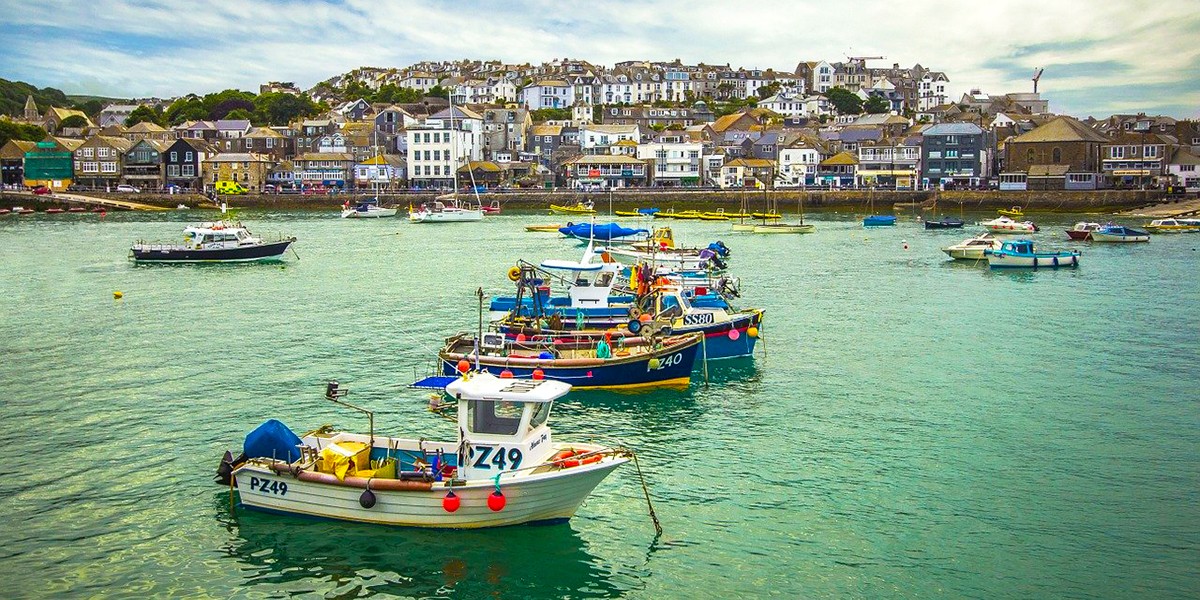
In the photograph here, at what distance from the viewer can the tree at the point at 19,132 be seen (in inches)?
5453

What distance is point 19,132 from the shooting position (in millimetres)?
140750

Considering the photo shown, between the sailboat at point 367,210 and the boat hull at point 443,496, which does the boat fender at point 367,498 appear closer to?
the boat hull at point 443,496

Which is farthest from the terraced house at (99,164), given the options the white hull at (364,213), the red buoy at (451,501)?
the red buoy at (451,501)

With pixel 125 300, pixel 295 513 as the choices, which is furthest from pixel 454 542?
pixel 125 300

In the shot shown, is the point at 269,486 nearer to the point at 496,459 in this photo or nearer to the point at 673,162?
the point at 496,459

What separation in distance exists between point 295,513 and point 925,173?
11725 centimetres

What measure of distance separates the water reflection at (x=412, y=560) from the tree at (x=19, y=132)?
5617 inches

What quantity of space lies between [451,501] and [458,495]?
143 millimetres

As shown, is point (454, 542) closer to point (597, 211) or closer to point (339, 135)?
point (597, 211)

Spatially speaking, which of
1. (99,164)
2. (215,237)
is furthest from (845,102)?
(215,237)

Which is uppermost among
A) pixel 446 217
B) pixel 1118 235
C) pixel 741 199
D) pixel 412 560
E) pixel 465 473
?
pixel 741 199

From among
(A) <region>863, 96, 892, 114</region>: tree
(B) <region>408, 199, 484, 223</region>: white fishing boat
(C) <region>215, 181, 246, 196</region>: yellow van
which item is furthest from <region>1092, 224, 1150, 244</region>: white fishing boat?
(A) <region>863, 96, 892, 114</region>: tree

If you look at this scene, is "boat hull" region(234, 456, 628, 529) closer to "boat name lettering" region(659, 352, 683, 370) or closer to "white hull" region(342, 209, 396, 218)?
"boat name lettering" region(659, 352, 683, 370)

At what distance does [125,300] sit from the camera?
4375 centimetres
